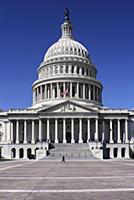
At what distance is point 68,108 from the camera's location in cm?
11162

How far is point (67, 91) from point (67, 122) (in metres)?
14.3

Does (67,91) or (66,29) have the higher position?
(66,29)

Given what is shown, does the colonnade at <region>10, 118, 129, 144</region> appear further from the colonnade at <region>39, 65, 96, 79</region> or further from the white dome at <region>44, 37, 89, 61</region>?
the white dome at <region>44, 37, 89, 61</region>

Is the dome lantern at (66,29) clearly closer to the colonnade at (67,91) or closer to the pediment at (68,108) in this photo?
the colonnade at (67,91)

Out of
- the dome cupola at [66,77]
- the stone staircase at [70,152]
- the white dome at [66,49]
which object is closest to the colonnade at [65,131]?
the stone staircase at [70,152]

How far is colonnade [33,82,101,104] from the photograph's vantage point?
415ft

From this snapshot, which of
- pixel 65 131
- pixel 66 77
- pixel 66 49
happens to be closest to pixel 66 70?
pixel 66 77

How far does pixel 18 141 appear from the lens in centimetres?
11200

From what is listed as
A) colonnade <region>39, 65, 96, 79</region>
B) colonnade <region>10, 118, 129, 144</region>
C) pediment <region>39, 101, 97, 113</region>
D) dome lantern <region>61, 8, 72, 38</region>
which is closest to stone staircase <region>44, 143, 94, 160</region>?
colonnade <region>10, 118, 129, 144</region>

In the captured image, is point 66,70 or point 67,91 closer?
point 67,91

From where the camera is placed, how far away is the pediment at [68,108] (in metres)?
111

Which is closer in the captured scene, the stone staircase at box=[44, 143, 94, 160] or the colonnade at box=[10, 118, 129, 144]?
the stone staircase at box=[44, 143, 94, 160]

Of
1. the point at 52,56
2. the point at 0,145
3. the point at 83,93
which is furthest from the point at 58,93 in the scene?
the point at 0,145

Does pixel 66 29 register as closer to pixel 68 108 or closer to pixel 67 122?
pixel 68 108
